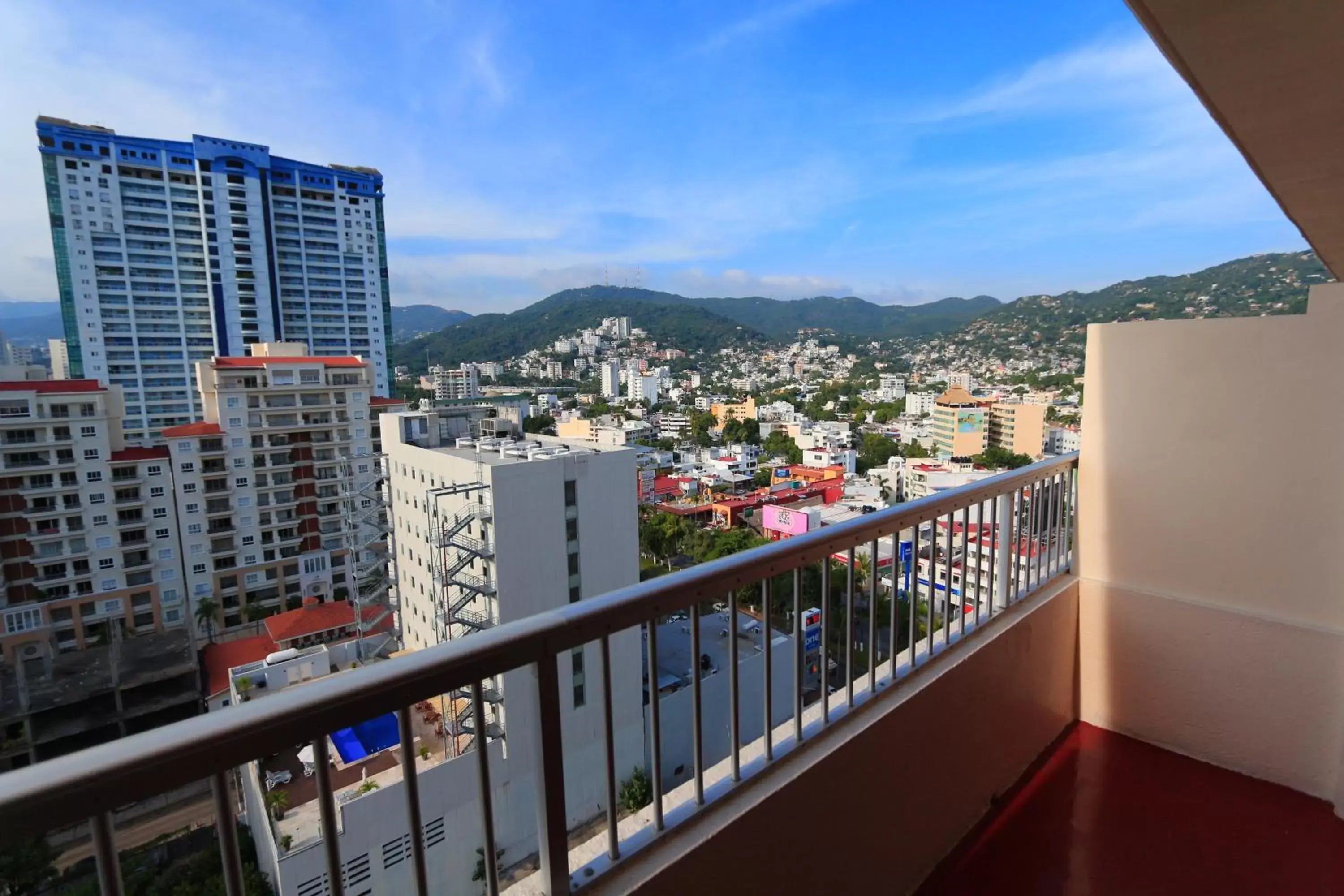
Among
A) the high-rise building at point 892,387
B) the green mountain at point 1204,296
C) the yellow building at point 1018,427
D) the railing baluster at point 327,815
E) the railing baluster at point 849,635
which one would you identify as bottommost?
the yellow building at point 1018,427

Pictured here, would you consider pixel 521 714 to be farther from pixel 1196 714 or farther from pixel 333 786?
pixel 1196 714

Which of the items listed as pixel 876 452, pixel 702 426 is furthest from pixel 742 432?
pixel 876 452

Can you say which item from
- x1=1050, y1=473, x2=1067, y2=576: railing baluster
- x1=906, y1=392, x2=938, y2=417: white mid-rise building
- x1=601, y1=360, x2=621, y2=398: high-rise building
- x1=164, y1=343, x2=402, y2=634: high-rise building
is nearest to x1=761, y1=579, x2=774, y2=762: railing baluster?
x1=1050, y1=473, x2=1067, y2=576: railing baluster

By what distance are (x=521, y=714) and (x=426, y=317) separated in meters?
68.3

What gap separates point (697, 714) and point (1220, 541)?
2033mm

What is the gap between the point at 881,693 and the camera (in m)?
1.53

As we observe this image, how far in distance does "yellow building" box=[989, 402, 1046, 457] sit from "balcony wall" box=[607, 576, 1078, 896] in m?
21.5

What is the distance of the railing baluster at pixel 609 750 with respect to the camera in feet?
3.13

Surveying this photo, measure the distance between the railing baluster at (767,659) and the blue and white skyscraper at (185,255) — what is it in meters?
31.5

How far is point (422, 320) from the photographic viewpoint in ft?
203

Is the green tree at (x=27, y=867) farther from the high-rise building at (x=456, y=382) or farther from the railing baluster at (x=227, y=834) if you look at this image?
the high-rise building at (x=456, y=382)

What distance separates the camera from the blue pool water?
2.33 feet

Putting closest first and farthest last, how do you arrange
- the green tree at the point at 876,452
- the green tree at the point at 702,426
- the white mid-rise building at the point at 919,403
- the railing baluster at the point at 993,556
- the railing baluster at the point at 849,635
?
Result: 1. the railing baluster at the point at 849,635
2. the railing baluster at the point at 993,556
3. the green tree at the point at 876,452
4. the white mid-rise building at the point at 919,403
5. the green tree at the point at 702,426

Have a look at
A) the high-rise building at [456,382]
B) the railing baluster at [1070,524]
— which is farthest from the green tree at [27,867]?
the high-rise building at [456,382]
